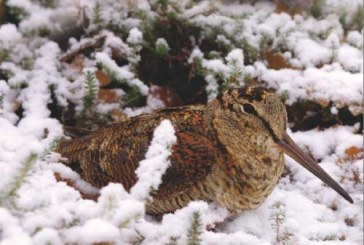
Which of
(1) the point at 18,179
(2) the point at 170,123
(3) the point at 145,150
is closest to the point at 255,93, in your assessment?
(3) the point at 145,150

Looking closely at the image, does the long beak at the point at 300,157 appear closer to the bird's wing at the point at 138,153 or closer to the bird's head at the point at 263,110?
the bird's head at the point at 263,110

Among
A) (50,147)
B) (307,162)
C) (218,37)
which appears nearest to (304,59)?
(218,37)

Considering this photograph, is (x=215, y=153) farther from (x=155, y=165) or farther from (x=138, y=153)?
(x=155, y=165)

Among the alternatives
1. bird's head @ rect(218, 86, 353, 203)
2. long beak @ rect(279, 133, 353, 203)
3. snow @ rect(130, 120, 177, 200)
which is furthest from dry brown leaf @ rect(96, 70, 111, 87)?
snow @ rect(130, 120, 177, 200)

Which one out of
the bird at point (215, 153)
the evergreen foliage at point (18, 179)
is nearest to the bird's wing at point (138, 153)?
the bird at point (215, 153)

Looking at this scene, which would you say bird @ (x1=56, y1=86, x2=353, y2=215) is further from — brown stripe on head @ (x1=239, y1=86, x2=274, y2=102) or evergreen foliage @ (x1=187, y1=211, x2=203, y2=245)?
evergreen foliage @ (x1=187, y1=211, x2=203, y2=245)

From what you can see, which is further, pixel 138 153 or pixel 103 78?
pixel 103 78

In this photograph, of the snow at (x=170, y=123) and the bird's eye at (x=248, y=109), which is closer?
the snow at (x=170, y=123)

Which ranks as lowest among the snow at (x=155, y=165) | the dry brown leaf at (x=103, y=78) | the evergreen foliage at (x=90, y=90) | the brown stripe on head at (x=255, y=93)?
the dry brown leaf at (x=103, y=78)
